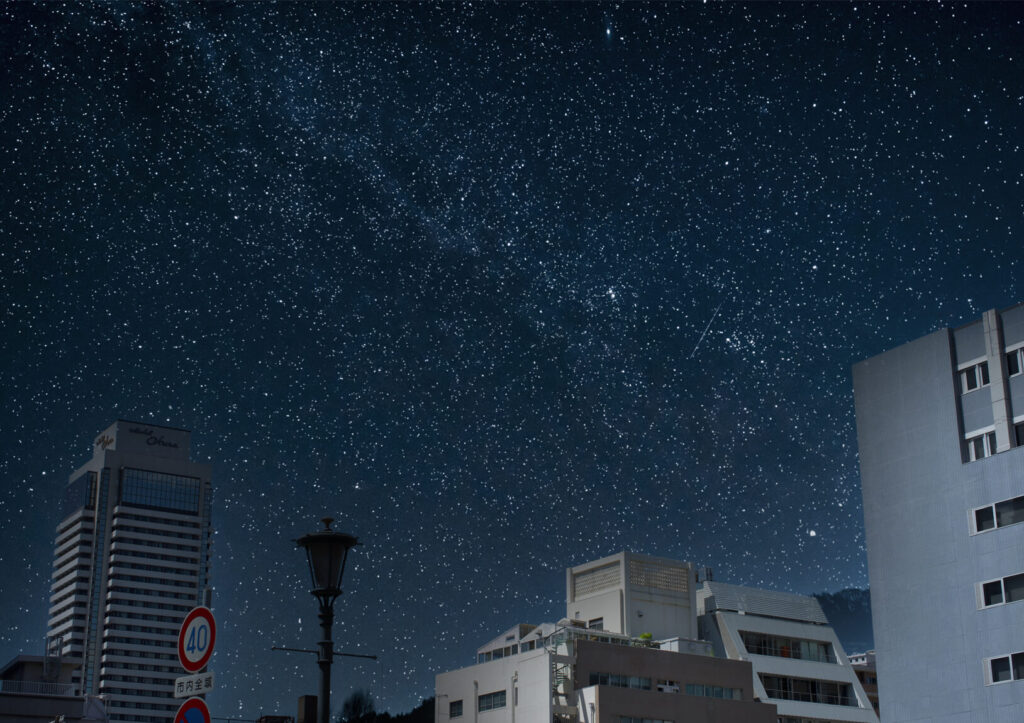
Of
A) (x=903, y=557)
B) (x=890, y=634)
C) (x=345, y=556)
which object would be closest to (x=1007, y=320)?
(x=903, y=557)

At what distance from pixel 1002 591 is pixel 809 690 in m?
58.3

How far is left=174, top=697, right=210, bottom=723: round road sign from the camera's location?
15.9 meters

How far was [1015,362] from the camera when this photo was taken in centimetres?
5491

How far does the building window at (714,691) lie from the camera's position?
3440 inches

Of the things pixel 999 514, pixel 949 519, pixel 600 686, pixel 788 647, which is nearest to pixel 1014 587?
pixel 999 514

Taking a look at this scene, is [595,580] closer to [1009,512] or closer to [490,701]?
[490,701]

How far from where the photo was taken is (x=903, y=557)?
5806 centimetres

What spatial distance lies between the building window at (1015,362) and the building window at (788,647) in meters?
57.6

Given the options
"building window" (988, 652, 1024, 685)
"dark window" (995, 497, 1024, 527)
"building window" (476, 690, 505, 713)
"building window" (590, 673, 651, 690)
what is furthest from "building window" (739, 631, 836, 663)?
"dark window" (995, 497, 1024, 527)

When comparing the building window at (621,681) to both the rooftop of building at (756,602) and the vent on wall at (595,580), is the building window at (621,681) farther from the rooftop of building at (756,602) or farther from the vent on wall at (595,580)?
the rooftop of building at (756,602)

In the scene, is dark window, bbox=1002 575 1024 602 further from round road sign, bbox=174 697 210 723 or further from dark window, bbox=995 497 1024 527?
round road sign, bbox=174 697 210 723

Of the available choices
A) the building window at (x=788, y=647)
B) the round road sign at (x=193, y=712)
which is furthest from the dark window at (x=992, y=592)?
the building window at (x=788, y=647)

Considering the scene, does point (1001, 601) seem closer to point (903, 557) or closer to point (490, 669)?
point (903, 557)

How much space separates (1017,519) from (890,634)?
883cm
